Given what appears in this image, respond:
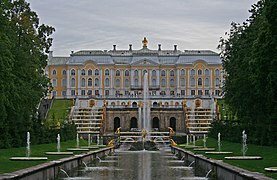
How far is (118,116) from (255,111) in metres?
39.2

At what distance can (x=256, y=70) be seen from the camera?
23969 millimetres

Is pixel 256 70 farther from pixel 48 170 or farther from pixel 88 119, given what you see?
pixel 88 119

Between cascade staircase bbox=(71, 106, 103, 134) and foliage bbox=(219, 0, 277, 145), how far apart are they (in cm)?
2137

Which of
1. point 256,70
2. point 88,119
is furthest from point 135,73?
point 256,70

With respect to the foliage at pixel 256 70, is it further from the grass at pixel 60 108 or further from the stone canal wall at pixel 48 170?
the grass at pixel 60 108

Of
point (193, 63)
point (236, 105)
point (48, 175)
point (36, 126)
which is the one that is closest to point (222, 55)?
point (236, 105)

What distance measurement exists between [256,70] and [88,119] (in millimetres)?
41344

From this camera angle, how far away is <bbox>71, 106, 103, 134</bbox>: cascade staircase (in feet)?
191

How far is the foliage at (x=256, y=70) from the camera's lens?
22.3 metres

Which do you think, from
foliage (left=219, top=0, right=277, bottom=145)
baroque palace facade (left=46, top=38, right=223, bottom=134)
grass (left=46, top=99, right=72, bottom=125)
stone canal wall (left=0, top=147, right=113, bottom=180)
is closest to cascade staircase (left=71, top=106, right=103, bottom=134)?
grass (left=46, top=99, right=72, bottom=125)

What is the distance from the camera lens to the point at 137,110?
6781 cm

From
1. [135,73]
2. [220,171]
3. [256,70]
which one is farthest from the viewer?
[135,73]

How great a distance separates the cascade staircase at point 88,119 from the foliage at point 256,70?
70.1 ft

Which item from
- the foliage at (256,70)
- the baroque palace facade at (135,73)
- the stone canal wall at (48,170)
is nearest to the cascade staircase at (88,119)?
the foliage at (256,70)
